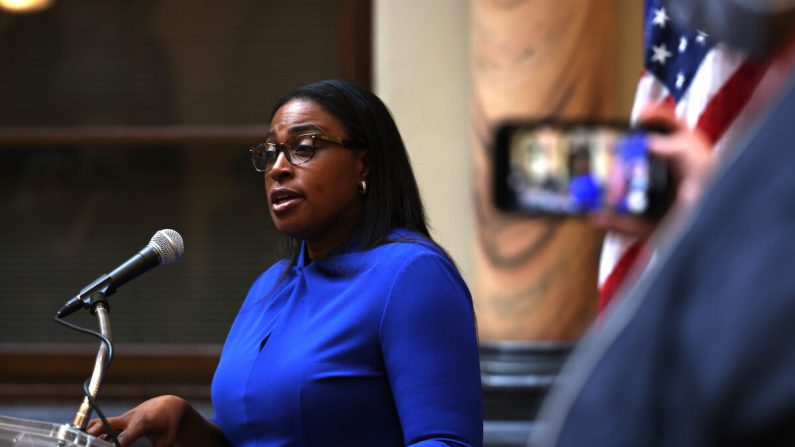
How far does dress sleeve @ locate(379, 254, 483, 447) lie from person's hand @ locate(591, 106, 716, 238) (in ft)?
3.74

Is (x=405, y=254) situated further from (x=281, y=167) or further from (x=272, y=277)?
(x=272, y=277)

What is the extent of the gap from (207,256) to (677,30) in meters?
3.01

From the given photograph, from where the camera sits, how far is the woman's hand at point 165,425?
7.80 feet

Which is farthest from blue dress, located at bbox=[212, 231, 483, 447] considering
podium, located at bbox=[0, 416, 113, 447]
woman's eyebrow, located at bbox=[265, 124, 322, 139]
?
podium, located at bbox=[0, 416, 113, 447]

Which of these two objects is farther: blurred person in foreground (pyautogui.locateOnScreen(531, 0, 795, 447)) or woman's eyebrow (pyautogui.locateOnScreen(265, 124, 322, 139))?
woman's eyebrow (pyautogui.locateOnScreen(265, 124, 322, 139))

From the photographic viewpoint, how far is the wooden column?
5.06 meters

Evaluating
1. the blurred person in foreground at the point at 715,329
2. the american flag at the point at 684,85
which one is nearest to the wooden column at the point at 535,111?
the american flag at the point at 684,85

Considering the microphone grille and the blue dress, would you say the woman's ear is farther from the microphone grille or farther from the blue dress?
the microphone grille

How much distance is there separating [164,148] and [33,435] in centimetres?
378

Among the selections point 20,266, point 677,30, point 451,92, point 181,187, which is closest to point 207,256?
point 181,187

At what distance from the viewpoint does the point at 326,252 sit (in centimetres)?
263

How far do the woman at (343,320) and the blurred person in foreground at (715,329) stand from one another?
1317mm

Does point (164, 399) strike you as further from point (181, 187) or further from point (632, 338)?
point (181, 187)

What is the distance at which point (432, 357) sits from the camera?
230 cm
